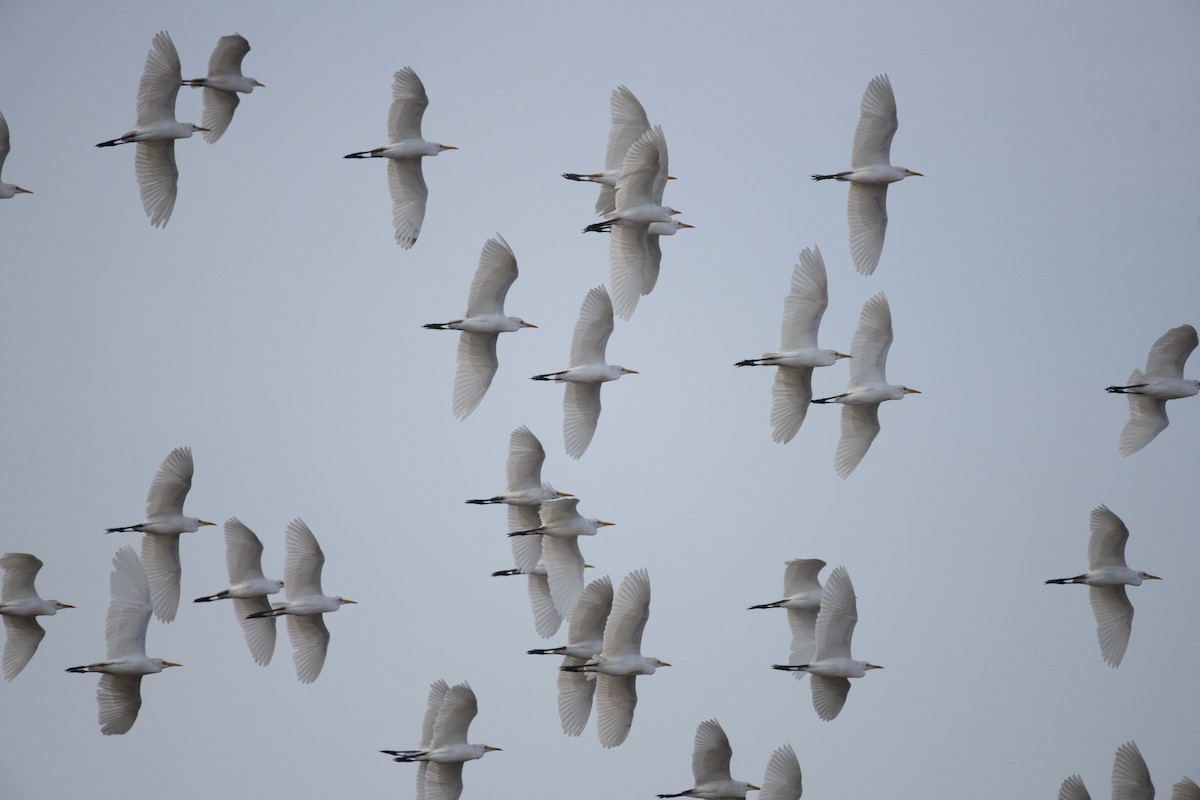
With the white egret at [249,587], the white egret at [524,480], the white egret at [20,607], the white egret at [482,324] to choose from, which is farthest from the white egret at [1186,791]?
the white egret at [20,607]

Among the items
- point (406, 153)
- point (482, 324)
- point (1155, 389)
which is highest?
point (406, 153)

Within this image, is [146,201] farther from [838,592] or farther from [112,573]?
[838,592]

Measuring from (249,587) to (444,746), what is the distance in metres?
3.91

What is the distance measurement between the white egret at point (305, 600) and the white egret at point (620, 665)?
14.4ft

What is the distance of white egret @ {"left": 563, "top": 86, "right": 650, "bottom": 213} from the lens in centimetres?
2892

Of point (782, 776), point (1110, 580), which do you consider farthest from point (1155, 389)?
point (782, 776)

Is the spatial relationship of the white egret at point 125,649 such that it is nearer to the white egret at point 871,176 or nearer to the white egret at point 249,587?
the white egret at point 249,587

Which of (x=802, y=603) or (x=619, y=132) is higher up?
(x=619, y=132)

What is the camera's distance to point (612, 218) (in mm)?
27688

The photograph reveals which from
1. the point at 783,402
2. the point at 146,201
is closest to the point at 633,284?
the point at 783,402

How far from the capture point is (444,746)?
28.0 metres

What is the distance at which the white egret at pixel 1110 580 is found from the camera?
29172mm

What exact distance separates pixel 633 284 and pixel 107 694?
9.90m

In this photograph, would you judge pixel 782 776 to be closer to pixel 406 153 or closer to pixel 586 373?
pixel 586 373
